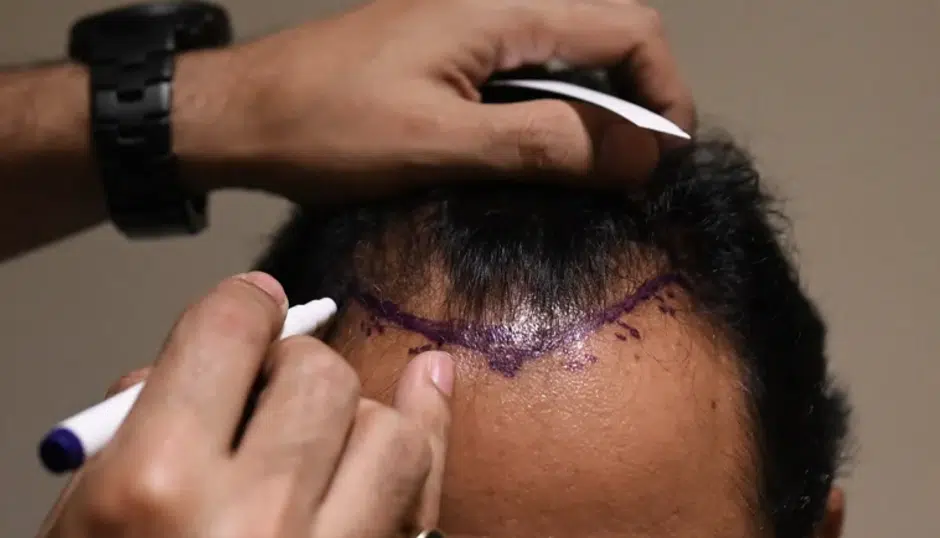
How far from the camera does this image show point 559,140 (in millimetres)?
681

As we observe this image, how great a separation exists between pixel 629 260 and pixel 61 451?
1.43ft

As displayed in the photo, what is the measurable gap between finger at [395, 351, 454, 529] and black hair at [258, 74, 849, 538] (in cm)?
7

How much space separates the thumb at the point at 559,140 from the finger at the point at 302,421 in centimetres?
23

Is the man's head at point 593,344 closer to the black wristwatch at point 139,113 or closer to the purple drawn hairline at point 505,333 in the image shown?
the purple drawn hairline at point 505,333

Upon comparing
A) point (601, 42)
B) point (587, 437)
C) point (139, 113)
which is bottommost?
point (587, 437)

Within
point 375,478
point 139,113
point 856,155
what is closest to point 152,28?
point 139,113

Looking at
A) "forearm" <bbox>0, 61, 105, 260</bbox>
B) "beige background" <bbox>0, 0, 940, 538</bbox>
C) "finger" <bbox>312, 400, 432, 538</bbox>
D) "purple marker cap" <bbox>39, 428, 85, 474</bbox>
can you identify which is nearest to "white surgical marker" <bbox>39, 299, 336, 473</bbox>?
"purple marker cap" <bbox>39, 428, 85, 474</bbox>

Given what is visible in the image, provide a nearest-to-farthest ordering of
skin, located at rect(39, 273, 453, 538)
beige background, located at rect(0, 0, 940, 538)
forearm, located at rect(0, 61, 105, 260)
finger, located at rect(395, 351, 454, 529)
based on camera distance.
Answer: skin, located at rect(39, 273, 453, 538), finger, located at rect(395, 351, 454, 529), forearm, located at rect(0, 61, 105, 260), beige background, located at rect(0, 0, 940, 538)

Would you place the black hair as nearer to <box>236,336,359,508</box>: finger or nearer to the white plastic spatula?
the white plastic spatula

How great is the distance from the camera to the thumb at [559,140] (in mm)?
673

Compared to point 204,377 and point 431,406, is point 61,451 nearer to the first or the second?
point 204,377

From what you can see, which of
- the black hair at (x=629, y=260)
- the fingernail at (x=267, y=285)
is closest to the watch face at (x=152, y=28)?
the black hair at (x=629, y=260)

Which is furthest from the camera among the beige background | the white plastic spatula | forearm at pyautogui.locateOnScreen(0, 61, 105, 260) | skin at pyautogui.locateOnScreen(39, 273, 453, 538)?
the beige background

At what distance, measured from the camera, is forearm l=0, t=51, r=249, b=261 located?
2.41 feet
